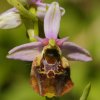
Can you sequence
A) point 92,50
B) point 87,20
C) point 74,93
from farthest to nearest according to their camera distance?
1. point 87,20
2. point 92,50
3. point 74,93

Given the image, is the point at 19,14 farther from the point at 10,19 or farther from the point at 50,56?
the point at 50,56

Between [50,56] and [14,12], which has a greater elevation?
[14,12]

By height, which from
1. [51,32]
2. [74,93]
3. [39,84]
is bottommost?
[74,93]

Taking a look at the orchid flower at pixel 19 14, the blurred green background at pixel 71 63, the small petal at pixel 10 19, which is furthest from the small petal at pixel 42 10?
the blurred green background at pixel 71 63

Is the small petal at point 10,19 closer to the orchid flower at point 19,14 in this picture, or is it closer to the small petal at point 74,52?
the orchid flower at point 19,14

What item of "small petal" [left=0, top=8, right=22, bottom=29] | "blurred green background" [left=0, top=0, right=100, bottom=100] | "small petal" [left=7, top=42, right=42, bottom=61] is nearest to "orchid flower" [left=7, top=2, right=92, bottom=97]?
"small petal" [left=7, top=42, right=42, bottom=61]

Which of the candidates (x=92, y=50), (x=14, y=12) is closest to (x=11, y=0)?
(x=14, y=12)

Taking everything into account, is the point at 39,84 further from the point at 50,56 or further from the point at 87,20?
the point at 87,20

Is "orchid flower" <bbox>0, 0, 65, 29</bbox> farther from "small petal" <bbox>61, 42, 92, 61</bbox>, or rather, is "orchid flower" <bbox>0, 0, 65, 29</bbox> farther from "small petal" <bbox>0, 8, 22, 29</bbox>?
"small petal" <bbox>61, 42, 92, 61</bbox>
